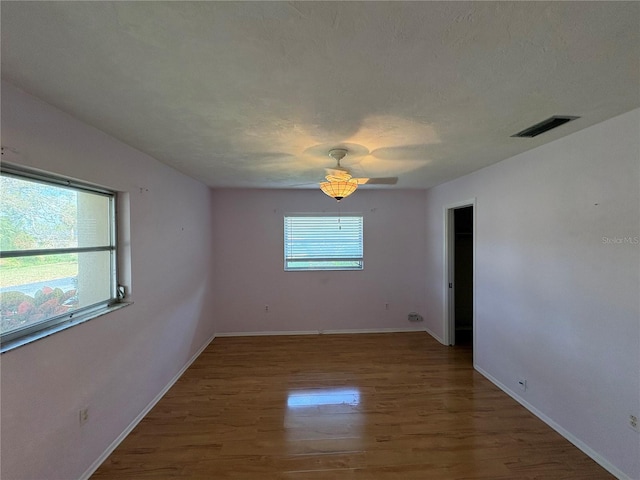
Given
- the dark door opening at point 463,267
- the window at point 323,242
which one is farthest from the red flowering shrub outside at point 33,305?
the dark door opening at point 463,267

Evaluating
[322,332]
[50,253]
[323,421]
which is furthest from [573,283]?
[50,253]

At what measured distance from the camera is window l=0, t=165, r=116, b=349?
1454 millimetres

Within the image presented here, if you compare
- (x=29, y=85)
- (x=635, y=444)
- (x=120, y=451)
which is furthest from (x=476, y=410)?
(x=29, y=85)

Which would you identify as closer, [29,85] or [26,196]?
[29,85]

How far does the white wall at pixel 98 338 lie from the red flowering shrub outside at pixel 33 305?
0.51 ft

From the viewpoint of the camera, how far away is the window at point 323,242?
182 inches

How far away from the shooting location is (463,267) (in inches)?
188

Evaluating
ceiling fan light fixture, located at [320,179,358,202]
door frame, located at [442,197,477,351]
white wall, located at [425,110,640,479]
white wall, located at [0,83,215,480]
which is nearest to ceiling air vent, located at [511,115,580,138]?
white wall, located at [425,110,640,479]

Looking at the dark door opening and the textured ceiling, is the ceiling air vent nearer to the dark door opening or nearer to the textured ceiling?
the textured ceiling

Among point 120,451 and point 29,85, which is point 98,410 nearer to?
point 120,451

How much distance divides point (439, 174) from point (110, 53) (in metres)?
3.36

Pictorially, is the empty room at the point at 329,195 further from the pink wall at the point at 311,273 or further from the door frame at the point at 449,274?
the pink wall at the point at 311,273

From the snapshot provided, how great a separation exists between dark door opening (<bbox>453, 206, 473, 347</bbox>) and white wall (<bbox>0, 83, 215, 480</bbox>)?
14.3ft

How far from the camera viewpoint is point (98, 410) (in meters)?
1.93
